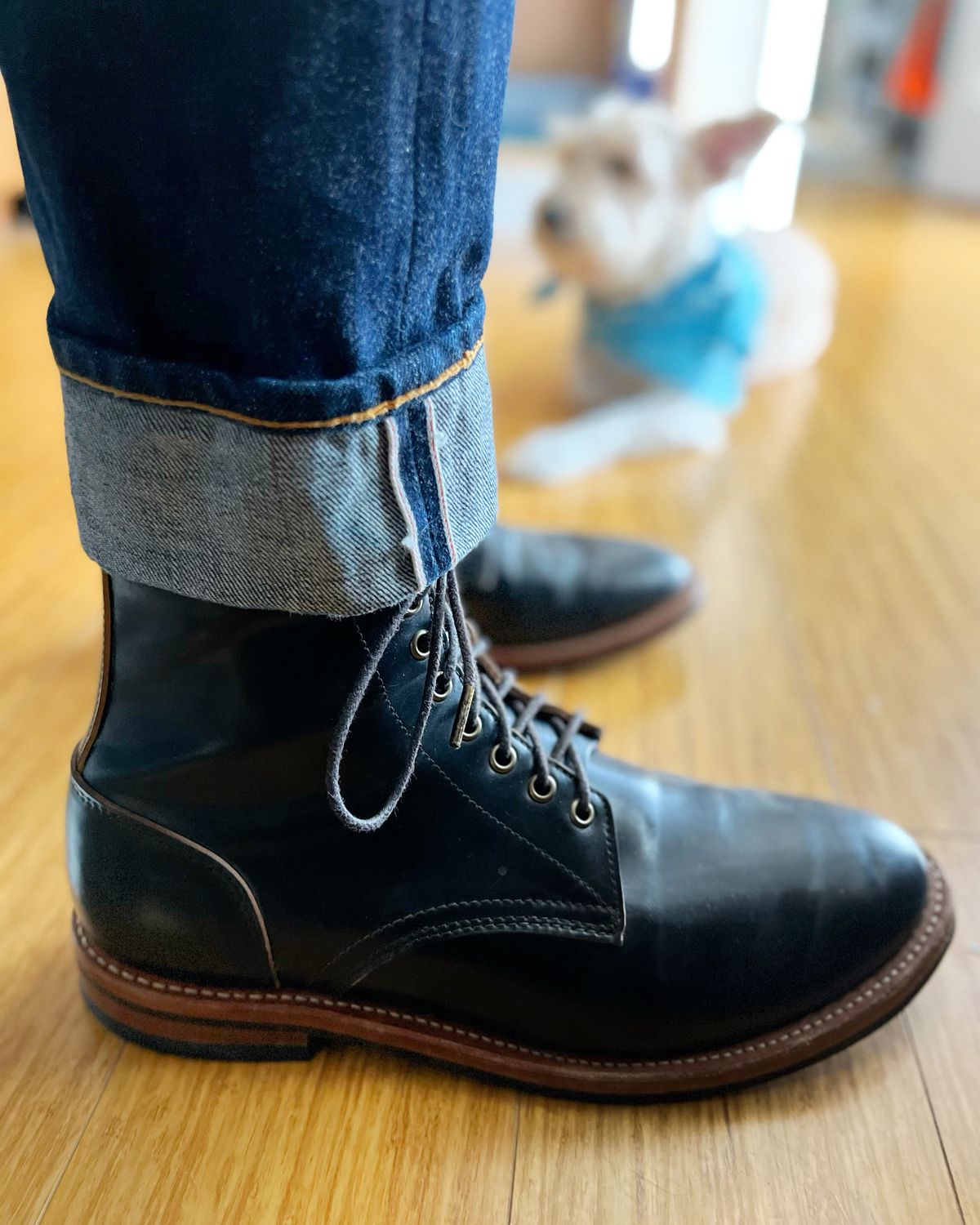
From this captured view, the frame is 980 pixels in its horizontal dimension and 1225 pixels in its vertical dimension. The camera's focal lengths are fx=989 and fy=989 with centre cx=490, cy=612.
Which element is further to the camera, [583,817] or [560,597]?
[560,597]

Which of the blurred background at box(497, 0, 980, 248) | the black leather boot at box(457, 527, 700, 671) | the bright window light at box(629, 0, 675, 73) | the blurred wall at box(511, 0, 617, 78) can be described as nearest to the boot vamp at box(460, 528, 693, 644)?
the black leather boot at box(457, 527, 700, 671)

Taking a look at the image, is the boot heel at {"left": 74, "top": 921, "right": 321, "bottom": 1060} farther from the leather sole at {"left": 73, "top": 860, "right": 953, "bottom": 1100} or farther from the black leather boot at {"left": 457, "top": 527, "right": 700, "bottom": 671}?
the black leather boot at {"left": 457, "top": 527, "right": 700, "bottom": 671}

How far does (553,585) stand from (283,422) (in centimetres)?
51

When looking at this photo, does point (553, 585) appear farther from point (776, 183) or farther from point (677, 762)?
point (776, 183)

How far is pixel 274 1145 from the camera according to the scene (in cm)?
45

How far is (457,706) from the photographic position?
450mm

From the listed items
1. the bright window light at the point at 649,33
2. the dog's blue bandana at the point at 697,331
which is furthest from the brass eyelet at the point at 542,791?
the bright window light at the point at 649,33

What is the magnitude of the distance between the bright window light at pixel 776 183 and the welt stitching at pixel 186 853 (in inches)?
106

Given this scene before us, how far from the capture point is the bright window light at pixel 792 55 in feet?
12.4

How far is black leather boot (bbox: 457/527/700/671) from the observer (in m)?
0.81

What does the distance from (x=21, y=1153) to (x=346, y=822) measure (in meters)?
0.21

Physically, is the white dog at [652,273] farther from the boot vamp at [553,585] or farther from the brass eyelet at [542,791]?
the brass eyelet at [542,791]

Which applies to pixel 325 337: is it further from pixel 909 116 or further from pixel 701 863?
pixel 909 116

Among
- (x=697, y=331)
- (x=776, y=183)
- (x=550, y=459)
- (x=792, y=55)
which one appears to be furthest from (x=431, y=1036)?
(x=792, y=55)
